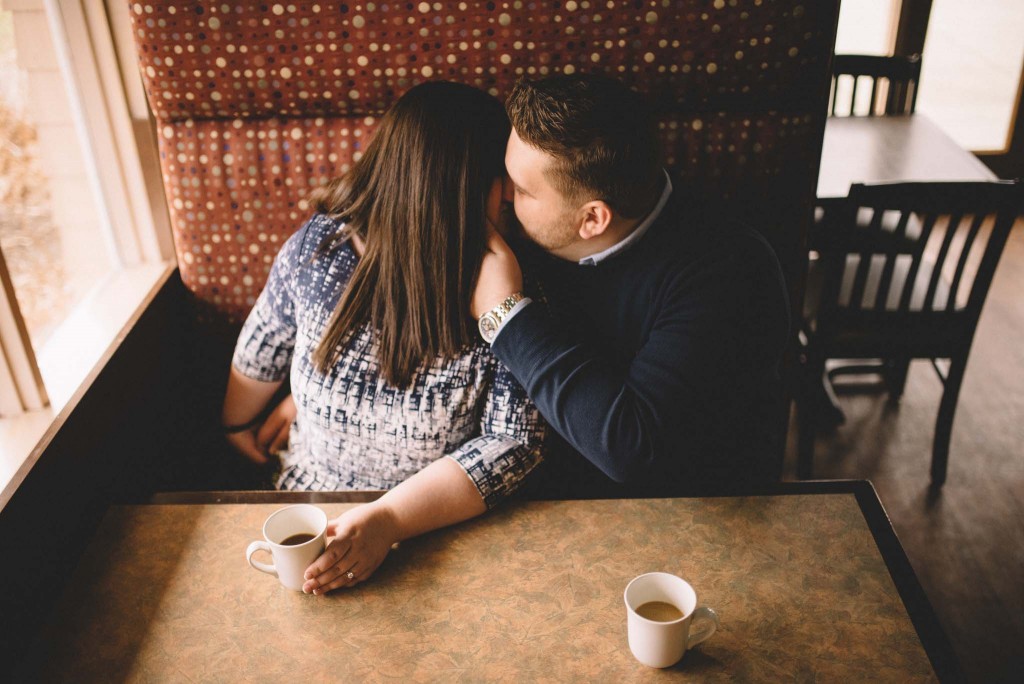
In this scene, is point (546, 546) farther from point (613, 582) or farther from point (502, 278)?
point (502, 278)

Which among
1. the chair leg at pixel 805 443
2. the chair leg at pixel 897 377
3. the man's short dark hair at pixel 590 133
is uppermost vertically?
the man's short dark hair at pixel 590 133

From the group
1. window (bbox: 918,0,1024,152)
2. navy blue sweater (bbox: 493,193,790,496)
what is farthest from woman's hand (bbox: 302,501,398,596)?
window (bbox: 918,0,1024,152)

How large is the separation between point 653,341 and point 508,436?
29cm

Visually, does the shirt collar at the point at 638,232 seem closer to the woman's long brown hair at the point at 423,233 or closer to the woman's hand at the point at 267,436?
the woman's long brown hair at the point at 423,233

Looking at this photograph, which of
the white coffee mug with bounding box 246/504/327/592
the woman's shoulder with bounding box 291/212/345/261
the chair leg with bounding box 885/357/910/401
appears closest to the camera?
the white coffee mug with bounding box 246/504/327/592

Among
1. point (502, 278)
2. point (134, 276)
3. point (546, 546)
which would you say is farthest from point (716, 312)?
point (134, 276)

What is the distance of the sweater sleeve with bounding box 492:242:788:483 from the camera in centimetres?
124

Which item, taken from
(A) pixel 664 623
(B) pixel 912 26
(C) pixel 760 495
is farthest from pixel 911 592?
(B) pixel 912 26

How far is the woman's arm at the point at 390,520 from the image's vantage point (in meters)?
1.09

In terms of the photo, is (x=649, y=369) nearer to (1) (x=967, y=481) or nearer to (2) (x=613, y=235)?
(2) (x=613, y=235)

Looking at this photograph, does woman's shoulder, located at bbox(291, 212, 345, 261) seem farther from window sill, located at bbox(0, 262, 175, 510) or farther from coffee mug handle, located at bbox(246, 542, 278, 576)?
coffee mug handle, located at bbox(246, 542, 278, 576)

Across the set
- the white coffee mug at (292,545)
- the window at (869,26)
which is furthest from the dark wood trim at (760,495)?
the window at (869,26)

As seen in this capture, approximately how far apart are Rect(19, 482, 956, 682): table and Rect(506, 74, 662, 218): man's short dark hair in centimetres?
51

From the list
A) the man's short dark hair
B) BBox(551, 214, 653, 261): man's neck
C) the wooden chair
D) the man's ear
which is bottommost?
the wooden chair
